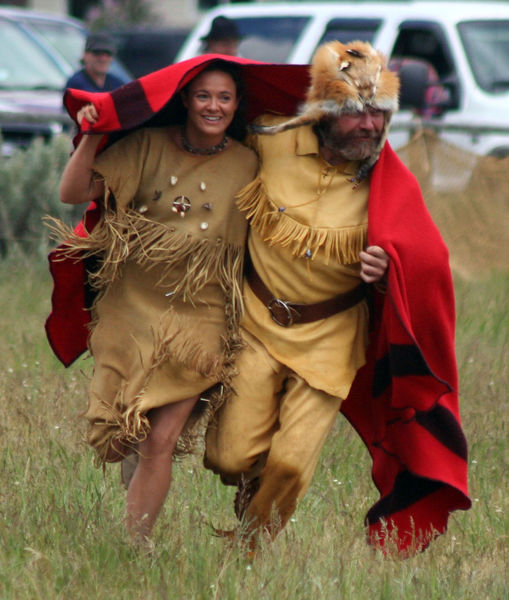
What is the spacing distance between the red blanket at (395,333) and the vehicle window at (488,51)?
7024mm

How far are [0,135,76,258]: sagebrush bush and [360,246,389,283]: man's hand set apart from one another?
582cm

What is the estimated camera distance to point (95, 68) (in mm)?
10484

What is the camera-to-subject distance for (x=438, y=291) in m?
4.48

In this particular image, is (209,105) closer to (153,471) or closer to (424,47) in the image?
(153,471)

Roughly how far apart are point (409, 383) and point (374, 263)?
0.47 meters

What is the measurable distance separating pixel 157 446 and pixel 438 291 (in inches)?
43.0

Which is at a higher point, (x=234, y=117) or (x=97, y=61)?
(x=234, y=117)

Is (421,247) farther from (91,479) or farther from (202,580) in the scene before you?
(91,479)

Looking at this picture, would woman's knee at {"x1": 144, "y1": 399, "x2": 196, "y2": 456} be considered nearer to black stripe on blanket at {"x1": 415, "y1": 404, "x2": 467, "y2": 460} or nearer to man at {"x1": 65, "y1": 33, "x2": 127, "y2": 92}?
black stripe on blanket at {"x1": 415, "y1": 404, "x2": 467, "y2": 460}

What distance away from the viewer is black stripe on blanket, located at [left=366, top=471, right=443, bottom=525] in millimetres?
4902

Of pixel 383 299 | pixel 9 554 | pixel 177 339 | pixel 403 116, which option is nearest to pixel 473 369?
pixel 383 299

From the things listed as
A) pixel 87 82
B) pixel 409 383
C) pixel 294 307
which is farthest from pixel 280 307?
pixel 87 82

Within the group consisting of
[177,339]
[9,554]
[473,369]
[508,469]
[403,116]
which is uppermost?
[177,339]

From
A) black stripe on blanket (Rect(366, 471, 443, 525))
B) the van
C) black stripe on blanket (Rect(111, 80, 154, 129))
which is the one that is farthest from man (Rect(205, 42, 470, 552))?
the van
